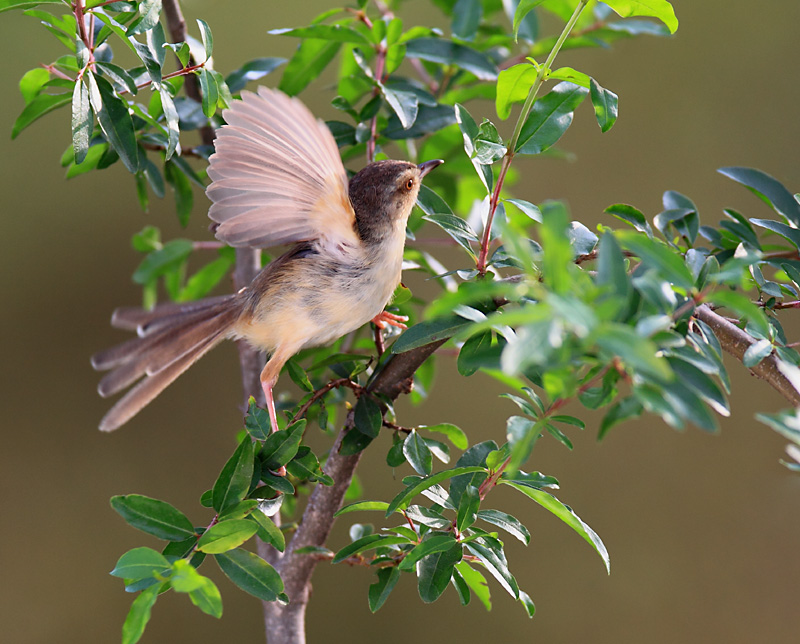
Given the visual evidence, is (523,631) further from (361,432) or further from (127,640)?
(127,640)

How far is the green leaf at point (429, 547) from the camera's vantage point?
1.67 feet

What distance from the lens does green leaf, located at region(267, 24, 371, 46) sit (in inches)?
28.8

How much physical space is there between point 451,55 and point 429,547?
0.55 m

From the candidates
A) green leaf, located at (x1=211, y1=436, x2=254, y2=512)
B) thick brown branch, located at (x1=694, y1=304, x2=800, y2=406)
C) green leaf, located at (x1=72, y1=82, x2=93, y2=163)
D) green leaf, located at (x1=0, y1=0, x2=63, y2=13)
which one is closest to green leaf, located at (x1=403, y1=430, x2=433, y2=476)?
green leaf, located at (x1=211, y1=436, x2=254, y2=512)

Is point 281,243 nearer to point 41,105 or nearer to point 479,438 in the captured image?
point 41,105

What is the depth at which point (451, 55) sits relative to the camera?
815mm

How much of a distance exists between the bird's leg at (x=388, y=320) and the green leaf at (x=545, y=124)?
0.86ft

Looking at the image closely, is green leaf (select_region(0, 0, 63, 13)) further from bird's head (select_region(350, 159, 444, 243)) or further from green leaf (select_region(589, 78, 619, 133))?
green leaf (select_region(589, 78, 619, 133))

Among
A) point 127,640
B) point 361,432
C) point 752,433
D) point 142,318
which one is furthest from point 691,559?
point 127,640

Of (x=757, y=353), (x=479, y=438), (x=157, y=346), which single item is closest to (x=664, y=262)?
(x=757, y=353)

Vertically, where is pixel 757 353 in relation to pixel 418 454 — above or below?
above

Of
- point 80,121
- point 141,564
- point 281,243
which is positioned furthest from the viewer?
point 281,243

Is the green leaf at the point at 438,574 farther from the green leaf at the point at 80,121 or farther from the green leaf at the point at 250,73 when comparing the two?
the green leaf at the point at 250,73

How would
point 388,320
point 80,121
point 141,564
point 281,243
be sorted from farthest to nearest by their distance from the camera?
point 388,320 < point 281,243 < point 80,121 < point 141,564
